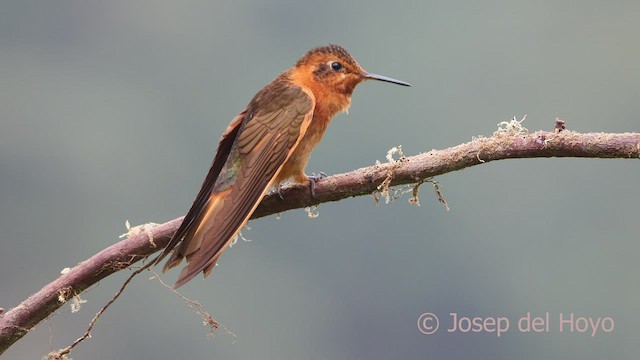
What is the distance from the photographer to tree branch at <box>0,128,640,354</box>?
1.85 meters

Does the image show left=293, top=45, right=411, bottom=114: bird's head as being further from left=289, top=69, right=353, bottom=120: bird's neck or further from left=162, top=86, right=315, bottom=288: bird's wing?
left=162, top=86, right=315, bottom=288: bird's wing

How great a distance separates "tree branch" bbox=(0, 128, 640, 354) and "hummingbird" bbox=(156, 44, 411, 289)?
9cm

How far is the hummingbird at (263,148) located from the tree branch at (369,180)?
90mm

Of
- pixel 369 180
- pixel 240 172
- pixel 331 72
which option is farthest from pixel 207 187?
pixel 331 72

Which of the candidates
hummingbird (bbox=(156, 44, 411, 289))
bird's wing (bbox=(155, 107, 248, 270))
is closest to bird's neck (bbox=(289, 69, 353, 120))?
hummingbird (bbox=(156, 44, 411, 289))

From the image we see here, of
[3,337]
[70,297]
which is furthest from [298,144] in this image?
[3,337]

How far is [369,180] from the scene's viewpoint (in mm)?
2045

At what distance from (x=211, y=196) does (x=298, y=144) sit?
0.32m

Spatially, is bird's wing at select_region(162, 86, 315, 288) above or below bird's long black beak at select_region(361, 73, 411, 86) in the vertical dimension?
below

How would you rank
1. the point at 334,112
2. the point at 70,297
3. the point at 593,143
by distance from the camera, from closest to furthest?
the point at 593,143, the point at 70,297, the point at 334,112

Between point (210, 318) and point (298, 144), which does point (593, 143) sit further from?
point (210, 318)

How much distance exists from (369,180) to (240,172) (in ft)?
1.15

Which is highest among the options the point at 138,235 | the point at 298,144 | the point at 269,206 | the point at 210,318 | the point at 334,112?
the point at 334,112

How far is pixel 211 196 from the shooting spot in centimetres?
215
